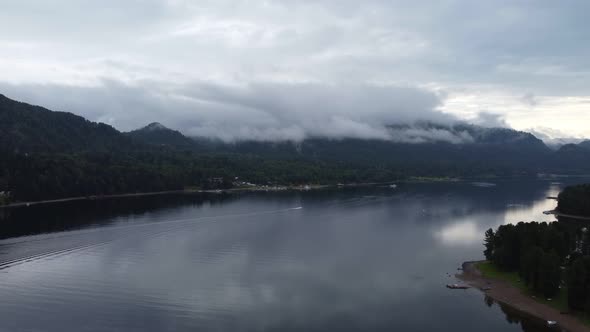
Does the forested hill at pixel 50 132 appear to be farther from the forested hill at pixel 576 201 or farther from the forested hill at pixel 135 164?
the forested hill at pixel 576 201

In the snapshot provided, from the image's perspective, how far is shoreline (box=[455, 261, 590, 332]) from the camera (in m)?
22.3

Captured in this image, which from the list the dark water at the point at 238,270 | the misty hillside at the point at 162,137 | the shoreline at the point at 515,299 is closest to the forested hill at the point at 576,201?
the dark water at the point at 238,270

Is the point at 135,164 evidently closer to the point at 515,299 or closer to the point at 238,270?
the point at 238,270

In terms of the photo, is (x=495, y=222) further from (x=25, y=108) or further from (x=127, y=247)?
(x=25, y=108)

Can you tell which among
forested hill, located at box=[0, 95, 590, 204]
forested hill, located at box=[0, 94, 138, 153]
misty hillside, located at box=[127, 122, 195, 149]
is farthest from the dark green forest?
misty hillside, located at box=[127, 122, 195, 149]

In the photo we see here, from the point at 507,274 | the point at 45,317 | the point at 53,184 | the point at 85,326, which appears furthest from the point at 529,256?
the point at 53,184

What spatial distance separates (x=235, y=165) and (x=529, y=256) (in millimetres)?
83535

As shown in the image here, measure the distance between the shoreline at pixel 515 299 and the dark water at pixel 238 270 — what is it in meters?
0.70

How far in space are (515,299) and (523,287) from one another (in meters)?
1.84

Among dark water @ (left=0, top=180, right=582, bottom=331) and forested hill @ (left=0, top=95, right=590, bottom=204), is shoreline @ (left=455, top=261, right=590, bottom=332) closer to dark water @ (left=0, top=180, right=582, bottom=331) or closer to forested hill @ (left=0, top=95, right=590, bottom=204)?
dark water @ (left=0, top=180, right=582, bottom=331)

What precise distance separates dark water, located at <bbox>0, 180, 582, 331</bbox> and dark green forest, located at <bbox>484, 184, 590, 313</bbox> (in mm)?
2726

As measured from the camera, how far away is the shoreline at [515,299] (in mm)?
22342

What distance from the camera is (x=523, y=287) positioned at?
27109 mm

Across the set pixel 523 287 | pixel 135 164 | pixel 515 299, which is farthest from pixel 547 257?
pixel 135 164
